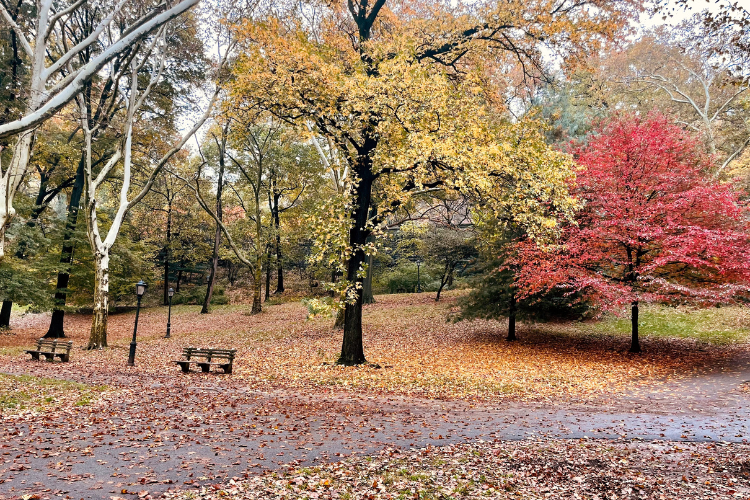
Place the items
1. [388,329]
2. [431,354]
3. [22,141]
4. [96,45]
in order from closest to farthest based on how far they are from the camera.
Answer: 1. [22,141]
2. [431,354]
3. [96,45]
4. [388,329]

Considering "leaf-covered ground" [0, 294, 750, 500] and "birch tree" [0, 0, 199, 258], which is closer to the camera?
"leaf-covered ground" [0, 294, 750, 500]

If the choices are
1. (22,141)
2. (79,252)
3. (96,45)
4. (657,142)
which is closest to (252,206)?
(79,252)

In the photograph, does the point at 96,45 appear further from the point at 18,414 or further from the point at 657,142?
the point at 657,142

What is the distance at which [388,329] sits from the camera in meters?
20.0

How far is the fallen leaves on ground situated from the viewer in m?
4.81

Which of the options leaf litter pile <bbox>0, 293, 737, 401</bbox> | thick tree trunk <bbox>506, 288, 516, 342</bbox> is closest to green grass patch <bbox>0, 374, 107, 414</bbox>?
leaf litter pile <bbox>0, 293, 737, 401</bbox>

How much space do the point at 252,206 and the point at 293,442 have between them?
95.6 feet

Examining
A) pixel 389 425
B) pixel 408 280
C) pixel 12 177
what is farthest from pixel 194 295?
pixel 389 425

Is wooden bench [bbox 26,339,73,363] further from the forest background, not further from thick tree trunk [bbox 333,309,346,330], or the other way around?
thick tree trunk [bbox 333,309,346,330]

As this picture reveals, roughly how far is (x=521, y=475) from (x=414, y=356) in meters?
9.34

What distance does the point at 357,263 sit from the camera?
40.8 feet

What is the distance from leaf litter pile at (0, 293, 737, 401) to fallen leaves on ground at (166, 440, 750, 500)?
370 centimetres

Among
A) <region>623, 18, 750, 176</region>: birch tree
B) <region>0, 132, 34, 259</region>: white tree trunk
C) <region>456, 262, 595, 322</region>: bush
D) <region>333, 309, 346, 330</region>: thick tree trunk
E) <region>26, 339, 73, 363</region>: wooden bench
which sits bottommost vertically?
<region>26, 339, 73, 363</region>: wooden bench

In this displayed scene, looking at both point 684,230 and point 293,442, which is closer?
point 293,442
